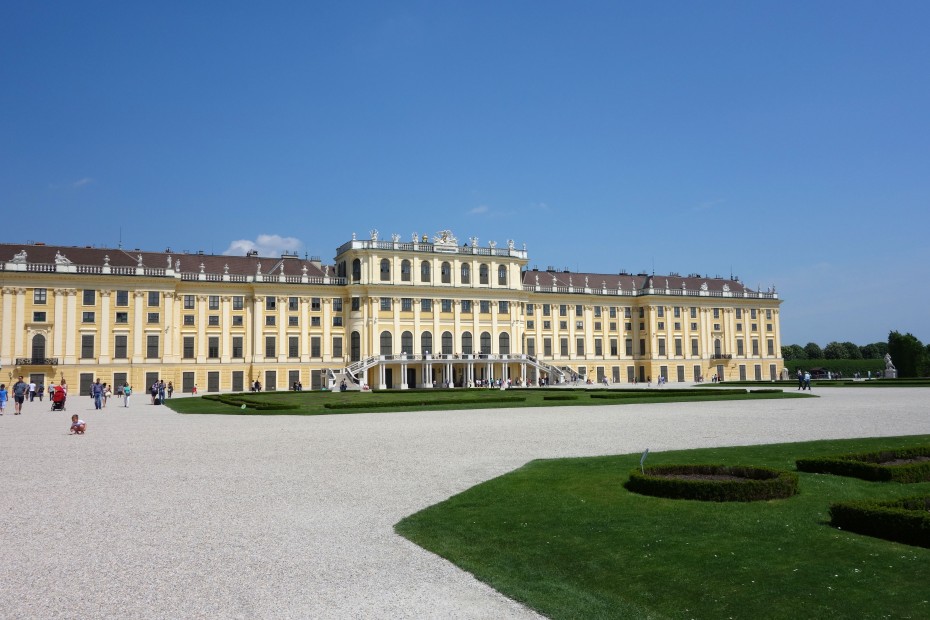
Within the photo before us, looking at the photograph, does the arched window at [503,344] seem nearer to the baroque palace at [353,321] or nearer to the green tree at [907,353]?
the baroque palace at [353,321]

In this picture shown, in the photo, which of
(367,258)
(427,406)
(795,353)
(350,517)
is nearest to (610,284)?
(367,258)

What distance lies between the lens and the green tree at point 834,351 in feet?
415

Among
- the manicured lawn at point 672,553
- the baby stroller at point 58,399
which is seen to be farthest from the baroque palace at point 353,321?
the manicured lawn at point 672,553

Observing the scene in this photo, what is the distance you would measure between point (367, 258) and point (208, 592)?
63882mm

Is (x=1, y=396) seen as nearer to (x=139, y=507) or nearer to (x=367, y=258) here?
(x=139, y=507)

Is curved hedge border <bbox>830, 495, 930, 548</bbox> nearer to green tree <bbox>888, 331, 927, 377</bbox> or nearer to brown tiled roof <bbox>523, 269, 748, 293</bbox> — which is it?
brown tiled roof <bbox>523, 269, 748, 293</bbox>

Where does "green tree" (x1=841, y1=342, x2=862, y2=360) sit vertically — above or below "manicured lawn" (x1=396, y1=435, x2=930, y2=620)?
above

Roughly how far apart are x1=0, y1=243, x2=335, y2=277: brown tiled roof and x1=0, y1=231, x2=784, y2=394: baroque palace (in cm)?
17

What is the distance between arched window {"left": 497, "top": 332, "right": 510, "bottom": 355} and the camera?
74875 mm

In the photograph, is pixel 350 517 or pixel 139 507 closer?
pixel 350 517

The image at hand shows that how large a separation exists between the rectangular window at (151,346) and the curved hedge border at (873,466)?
59.6 meters

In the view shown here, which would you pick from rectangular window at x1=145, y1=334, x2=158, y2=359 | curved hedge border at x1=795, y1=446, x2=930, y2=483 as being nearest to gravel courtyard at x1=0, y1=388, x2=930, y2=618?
curved hedge border at x1=795, y1=446, x2=930, y2=483

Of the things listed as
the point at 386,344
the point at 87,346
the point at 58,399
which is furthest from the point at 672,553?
the point at 386,344

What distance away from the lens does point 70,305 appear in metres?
60.3
